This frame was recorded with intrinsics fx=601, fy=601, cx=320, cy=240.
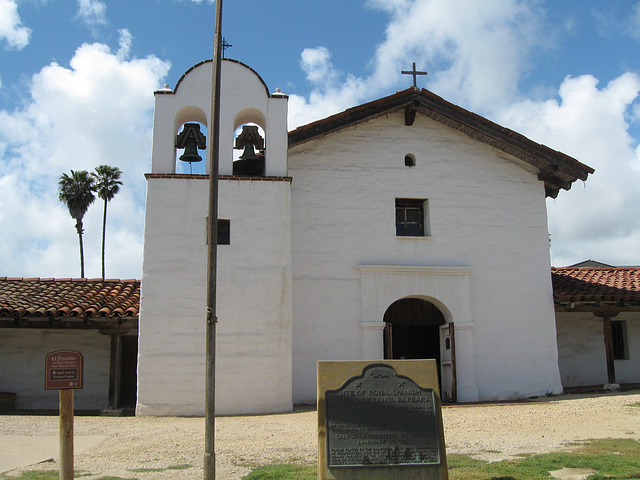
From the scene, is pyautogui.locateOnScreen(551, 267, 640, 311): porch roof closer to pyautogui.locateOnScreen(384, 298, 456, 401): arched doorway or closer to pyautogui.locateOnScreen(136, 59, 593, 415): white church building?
pyautogui.locateOnScreen(136, 59, 593, 415): white church building

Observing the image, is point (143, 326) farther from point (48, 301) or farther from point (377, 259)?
point (377, 259)

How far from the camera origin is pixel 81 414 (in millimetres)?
13711

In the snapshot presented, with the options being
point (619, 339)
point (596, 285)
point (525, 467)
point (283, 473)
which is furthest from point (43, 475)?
point (619, 339)

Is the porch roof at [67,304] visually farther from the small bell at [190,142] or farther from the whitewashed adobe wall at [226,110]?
the small bell at [190,142]

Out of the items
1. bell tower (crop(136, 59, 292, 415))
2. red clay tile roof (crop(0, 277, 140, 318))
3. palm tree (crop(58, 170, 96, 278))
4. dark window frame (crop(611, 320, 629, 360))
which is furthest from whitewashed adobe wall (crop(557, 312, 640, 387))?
palm tree (crop(58, 170, 96, 278))

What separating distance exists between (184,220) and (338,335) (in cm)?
468

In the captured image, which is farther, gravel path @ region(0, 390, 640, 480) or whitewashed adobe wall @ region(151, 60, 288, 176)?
whitewashed adobe wall @ region(151, 60, 288, 176)

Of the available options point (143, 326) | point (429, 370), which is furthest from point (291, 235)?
point (429, 370)

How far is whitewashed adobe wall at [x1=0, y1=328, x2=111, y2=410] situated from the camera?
15.3m

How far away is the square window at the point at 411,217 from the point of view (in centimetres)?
1620

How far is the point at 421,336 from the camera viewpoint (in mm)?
16625

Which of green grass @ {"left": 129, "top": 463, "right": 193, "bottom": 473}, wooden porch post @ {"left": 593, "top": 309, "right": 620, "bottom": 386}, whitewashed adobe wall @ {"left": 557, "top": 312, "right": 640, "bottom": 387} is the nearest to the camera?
green grass @ {"left": 129, "top": 463, "right": 193, "bottom": 473}

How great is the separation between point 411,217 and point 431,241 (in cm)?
96

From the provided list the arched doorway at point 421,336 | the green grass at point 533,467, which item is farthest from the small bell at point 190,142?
the green grass at point 533,467
